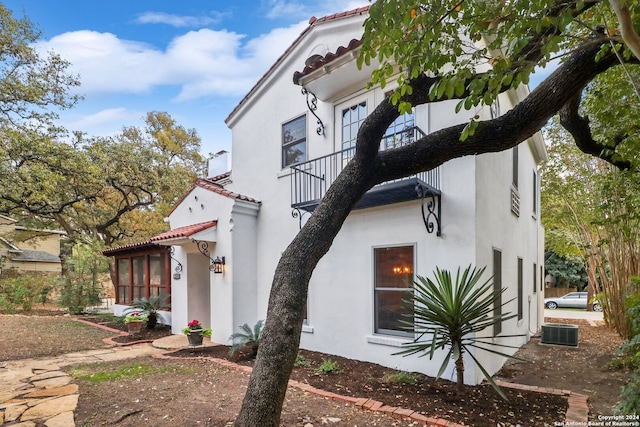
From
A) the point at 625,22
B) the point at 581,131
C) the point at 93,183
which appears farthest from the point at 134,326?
the point at 625,22

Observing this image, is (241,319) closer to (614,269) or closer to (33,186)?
(33,186)

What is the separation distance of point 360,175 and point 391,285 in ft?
10.4

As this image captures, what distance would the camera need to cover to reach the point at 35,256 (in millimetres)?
20984

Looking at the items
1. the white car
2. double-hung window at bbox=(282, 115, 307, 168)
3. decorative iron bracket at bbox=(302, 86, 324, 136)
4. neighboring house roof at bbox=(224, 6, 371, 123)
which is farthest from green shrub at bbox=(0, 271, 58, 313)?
the white car

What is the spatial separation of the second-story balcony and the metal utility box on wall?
6.01 metres

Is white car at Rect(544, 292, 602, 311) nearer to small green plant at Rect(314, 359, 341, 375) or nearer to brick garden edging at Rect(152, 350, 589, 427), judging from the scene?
brick garden edging at Rect(152, 350, 589, 427)

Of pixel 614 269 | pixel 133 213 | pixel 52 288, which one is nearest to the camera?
pixel 614 269

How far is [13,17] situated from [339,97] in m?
13.3

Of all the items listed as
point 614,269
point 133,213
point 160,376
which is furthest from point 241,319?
point 133,213

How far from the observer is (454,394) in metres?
4.79

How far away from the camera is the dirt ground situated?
4.00 meters

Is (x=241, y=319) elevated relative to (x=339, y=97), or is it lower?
lower

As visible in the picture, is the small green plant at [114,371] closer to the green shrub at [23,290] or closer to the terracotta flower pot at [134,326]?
the terracotta flower pot at [134,326]

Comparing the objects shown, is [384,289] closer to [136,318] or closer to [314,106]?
[314,106]
